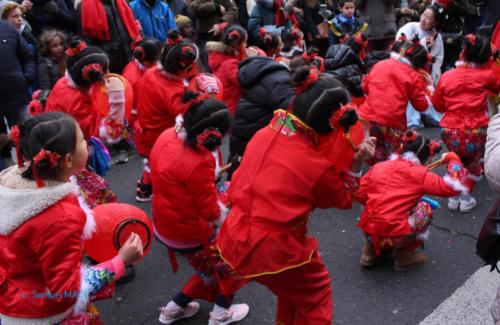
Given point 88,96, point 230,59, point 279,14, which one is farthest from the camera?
point 279,14

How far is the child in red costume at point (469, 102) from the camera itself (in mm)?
4293

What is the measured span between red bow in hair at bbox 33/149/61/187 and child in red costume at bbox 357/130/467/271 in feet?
7.13

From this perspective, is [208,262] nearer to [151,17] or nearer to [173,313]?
[173,313]

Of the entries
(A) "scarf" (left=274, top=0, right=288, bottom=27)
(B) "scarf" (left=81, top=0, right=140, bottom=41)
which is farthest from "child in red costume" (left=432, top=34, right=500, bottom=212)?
(B) "scarf" (left=81, top=0, right=140, bottom=41)

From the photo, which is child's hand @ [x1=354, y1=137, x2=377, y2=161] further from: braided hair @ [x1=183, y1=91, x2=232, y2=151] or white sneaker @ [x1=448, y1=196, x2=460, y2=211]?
white sneaker @ [x1=448, y1=196, x2=460, y2=211]

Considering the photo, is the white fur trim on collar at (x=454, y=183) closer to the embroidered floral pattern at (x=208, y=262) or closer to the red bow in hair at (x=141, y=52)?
the embroidered floral pattern at (x=208, y=262)

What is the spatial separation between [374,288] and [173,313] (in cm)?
139

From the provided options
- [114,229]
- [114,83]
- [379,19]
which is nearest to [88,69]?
[114,83]

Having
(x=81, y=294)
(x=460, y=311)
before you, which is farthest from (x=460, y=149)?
(x=81, y=294)

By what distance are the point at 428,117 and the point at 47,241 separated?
225 inches

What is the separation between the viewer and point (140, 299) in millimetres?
3506

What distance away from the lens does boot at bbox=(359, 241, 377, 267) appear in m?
3.69

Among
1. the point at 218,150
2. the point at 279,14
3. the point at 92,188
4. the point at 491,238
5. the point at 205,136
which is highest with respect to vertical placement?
the point at 491,238

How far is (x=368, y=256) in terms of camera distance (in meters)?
3.70
